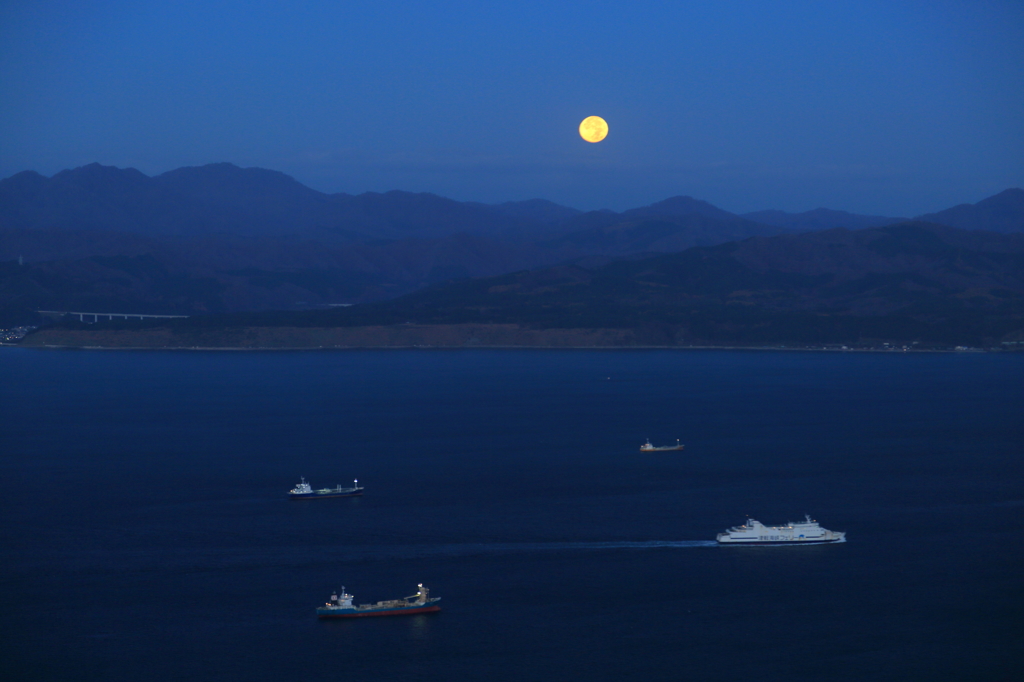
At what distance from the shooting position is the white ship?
3791 cm

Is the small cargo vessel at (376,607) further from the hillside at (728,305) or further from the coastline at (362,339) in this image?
the hillside at (728,305)

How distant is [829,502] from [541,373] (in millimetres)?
62077

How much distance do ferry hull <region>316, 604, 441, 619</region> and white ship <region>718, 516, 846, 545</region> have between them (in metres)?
12.0

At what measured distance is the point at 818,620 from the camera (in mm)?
30859

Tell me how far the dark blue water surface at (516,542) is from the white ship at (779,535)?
737 millimetres

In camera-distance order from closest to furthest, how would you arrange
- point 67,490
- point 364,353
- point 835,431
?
point 67,490, point 835,431, point 364,353

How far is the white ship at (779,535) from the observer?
37906 mm

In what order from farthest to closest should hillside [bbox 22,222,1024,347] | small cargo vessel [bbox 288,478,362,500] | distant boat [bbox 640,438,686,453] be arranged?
1. hillside [bbox 22,222,1024,347]
2. distant boat [bbox 640,438,686,453]
3. small cargo vessel [bbox 288,478,362,500]

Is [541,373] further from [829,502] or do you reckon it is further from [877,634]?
[877,634]

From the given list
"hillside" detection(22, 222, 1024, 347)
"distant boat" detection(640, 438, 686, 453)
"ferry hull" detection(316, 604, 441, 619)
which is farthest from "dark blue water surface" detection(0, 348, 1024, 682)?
"hillside" detection(22, 222, 1024, 347)

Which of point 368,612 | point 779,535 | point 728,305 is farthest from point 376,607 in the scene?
point 728,305

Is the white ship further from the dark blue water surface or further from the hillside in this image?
the hillside

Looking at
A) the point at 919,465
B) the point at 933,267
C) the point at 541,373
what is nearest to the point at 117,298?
the point at 541,373

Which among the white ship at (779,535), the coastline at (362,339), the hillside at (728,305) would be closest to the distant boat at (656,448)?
the white ship at (779,535)
